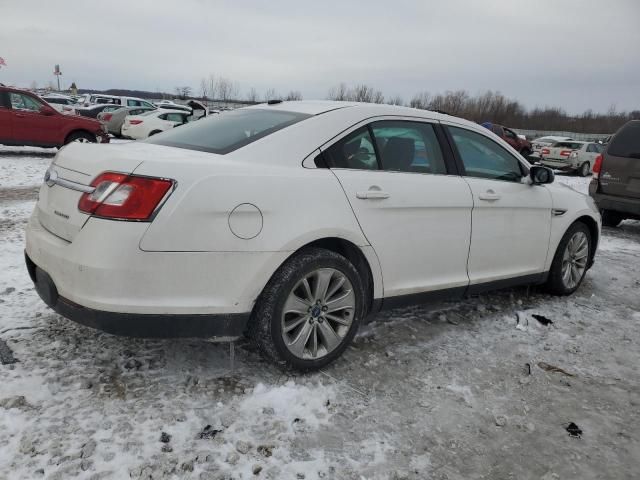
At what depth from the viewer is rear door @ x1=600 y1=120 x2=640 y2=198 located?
7.80 m

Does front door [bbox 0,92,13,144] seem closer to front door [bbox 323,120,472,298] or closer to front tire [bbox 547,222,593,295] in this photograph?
front door [bbox 323,120,472,298]

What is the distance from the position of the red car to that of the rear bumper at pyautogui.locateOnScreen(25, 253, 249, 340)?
1169 centimetres

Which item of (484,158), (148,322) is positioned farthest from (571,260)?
(148,322)

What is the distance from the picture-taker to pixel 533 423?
A: 8.93 ft

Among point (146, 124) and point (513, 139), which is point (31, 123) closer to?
point (146, 124)

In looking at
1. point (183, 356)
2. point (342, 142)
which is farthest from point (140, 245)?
point (342, 142)

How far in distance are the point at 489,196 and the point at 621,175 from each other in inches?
214

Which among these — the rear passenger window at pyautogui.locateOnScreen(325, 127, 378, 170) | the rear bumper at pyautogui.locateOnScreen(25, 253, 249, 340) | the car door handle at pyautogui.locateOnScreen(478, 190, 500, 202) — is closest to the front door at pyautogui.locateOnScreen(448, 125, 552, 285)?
the car door handle at pyautogui.locateOnScreen(478, 190, 500, 202)

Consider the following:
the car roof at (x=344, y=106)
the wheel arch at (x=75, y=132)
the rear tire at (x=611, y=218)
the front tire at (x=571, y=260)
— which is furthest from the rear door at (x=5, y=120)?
the rear tire at (x=611, y=218)

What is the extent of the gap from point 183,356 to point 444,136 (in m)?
2.33

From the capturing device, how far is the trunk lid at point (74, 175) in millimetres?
2506

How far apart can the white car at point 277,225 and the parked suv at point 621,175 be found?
494 cm

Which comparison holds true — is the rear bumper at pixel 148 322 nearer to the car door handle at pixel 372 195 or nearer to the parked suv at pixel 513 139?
the car door handle at pixel 372 195

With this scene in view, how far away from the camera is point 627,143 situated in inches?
313
